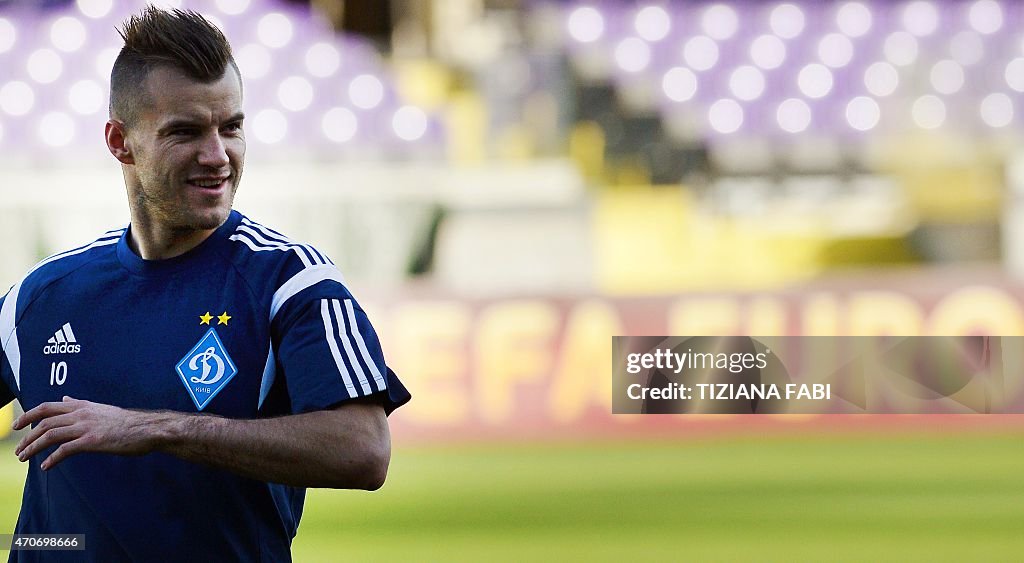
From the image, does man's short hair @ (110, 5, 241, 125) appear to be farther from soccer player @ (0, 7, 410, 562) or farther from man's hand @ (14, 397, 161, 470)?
man's hand @ (14, 397, 161, 470)

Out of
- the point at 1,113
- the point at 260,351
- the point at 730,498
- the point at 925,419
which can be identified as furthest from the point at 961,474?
the point at 1,113

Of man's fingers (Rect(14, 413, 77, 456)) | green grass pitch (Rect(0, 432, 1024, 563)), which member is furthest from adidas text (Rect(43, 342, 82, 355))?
green grass pitch (Rect(0, 432, 1024, 563))

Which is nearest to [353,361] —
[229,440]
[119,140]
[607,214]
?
[229,440]

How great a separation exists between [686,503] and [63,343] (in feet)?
13.0

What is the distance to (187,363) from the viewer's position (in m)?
1.71

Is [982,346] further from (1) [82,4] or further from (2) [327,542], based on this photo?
(1) [82,4]

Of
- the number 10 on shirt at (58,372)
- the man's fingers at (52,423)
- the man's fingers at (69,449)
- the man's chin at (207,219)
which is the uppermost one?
the man's chin at (207,219)

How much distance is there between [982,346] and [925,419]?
1.66ft

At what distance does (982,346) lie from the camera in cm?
659

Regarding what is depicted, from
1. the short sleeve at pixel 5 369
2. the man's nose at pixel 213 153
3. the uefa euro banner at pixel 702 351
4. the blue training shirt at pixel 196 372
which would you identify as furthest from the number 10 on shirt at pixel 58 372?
the uefa euro banner at pixel 702 351

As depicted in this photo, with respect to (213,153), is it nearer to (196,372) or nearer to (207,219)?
(207,219)

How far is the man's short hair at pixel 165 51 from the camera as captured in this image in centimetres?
175

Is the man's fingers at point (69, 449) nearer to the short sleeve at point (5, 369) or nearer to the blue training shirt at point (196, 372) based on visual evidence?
the blue training shirt at point (196, 372)

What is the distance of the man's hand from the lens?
155 centimetres
